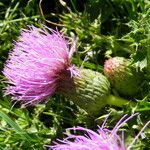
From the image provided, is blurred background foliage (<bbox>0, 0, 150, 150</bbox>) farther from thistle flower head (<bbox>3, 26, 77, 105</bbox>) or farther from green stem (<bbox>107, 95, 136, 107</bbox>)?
thistle flower head (<bbox>3, 26, 77, 105</bbox>)

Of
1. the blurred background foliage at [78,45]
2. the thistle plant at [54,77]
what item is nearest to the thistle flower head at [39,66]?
the thistle plant at [54,77]

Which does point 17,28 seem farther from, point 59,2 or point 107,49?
point 107,49

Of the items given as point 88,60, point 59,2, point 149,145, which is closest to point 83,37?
point 88,60

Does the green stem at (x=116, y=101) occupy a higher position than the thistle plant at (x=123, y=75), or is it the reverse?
the thistle plant at (x=123, y=75)

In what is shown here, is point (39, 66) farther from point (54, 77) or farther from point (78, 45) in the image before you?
point (78, 45)

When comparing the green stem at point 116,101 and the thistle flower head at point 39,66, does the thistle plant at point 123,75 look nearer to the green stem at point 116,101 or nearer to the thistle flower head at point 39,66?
the green stem at point 116,101

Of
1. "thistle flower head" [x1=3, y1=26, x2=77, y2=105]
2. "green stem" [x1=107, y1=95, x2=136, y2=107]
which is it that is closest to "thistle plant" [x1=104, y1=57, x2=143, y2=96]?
"green stem" [x1=107, y1=95, x2=136, y2=107]

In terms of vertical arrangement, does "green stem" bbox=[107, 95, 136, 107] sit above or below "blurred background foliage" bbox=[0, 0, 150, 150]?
below
